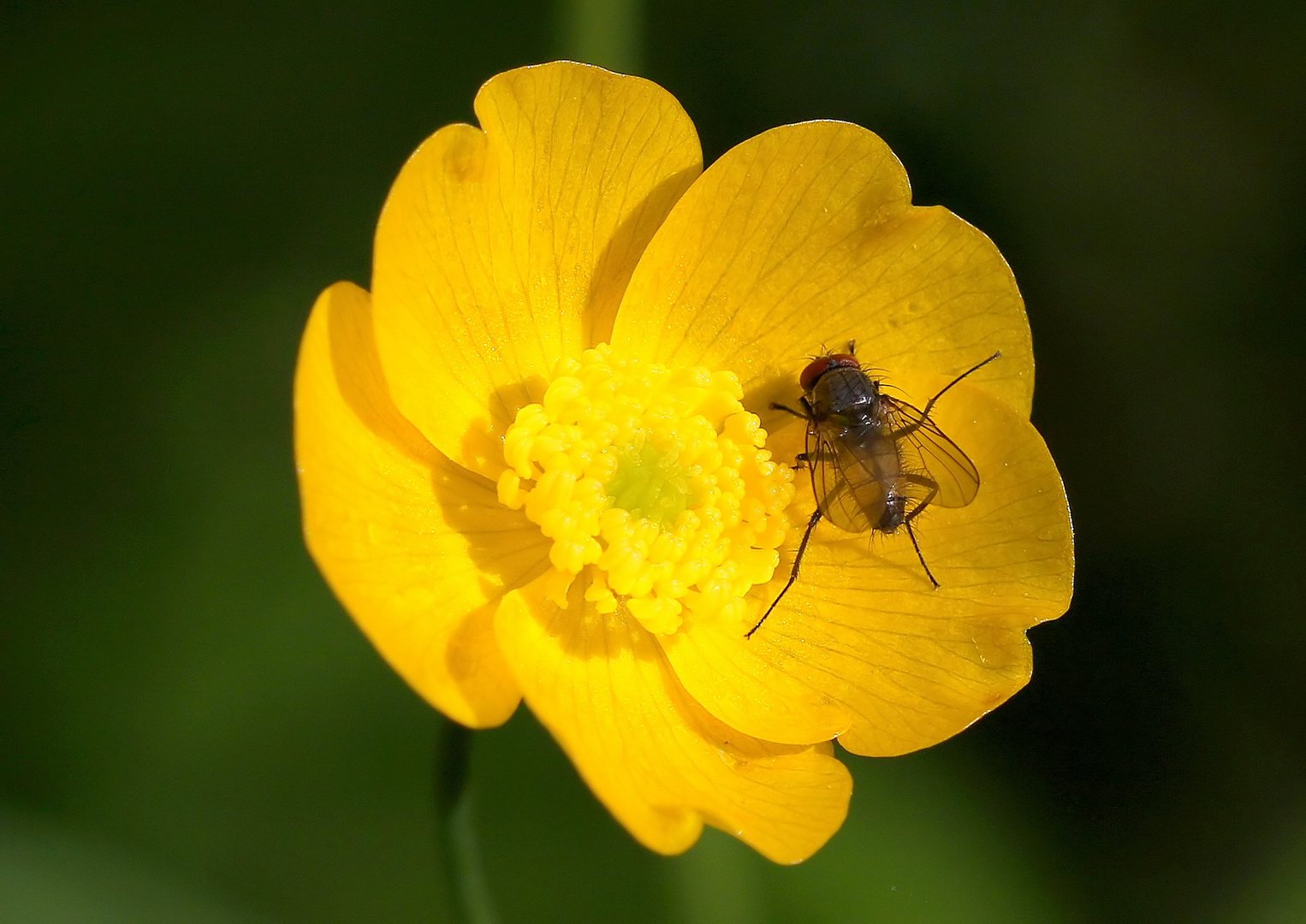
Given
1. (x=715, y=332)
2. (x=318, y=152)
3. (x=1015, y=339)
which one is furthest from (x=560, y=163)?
(x=318, y=152)

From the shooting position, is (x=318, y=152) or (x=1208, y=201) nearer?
(x=318, y=152)

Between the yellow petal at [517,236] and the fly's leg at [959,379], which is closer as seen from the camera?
the yellow petal at [517,236]

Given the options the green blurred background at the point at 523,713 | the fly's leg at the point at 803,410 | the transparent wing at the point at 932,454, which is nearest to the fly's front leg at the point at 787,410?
the fly's leg at the point at 803,410

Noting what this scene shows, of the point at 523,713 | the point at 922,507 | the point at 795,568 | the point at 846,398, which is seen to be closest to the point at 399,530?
the point at 795,568

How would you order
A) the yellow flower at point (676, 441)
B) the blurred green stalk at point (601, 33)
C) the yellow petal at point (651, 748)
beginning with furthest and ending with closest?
the blurred green stalk at point (601, 33) < the yellow flower at point (676, 441) < the yellow petal at point (651, 748)

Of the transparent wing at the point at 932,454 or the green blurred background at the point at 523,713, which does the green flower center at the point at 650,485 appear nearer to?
the transparent wing at the point at 932,454

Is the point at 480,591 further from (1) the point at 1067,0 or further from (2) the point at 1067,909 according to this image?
(1) the point at 1067,0

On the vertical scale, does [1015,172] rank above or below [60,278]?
above
